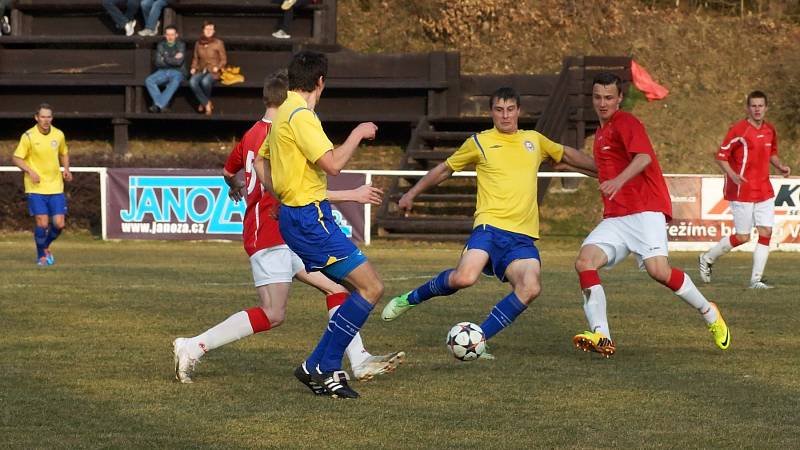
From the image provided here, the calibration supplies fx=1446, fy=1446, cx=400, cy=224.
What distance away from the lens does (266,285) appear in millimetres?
8273

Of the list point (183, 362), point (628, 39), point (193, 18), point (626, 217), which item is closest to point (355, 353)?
point (183, 362)

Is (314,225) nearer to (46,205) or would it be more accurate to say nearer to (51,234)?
(51,234)

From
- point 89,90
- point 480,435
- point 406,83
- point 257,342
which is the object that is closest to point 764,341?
point 257,342

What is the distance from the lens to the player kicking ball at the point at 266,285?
8.12 meters

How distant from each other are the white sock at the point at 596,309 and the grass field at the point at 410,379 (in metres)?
0.23

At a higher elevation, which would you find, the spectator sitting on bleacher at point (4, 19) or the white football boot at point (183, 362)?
the spectator sitting on bleacher at point (4, 19)

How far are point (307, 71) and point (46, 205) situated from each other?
457 inches

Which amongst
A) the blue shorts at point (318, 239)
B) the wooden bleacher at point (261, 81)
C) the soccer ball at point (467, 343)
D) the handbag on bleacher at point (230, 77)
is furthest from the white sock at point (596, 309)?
the handbag on bleacher at point (230, 77)

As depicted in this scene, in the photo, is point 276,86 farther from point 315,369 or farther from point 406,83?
point 406,83

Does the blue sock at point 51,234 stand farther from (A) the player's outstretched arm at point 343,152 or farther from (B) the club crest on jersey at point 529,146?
(A) the player's outstretched arm at point 343,152

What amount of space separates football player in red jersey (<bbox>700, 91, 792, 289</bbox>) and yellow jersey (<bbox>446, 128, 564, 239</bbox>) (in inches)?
244

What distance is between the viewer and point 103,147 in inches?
1122

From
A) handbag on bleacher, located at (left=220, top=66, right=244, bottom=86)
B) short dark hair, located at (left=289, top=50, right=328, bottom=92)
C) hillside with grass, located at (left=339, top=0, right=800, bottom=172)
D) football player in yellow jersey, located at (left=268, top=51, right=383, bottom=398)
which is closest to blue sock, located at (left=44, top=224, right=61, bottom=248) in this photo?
handbag on bleacher, located at (left=220, top=66, right=244, bottom=86)

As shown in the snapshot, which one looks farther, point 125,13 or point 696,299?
point 125,13
